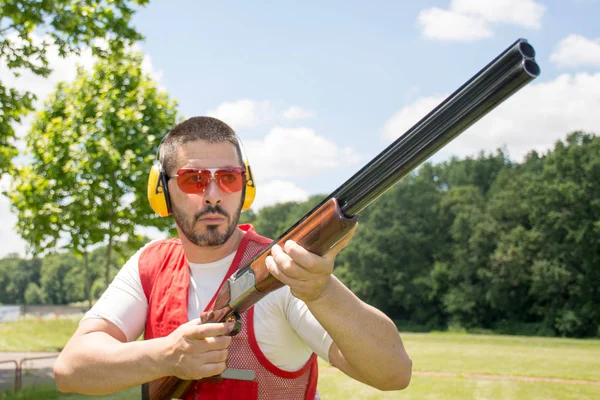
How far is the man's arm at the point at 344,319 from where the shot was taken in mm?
2197

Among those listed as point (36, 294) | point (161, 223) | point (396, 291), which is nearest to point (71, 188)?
point (161, 223)

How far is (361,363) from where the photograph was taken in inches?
96.7

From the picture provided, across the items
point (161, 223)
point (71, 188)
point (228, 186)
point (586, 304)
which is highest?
point (71, 188)

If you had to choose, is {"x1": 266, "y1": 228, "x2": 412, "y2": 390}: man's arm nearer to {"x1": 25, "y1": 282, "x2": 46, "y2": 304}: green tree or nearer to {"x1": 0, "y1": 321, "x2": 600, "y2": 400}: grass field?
{"x1": 0, "y1": 321, "x2": 600, "y2": 400}: grass field

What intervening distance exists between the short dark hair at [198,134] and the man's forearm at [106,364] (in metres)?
0.96

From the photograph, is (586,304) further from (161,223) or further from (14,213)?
(14,213)

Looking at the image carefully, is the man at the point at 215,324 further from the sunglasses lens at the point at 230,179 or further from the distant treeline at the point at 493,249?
the distant treeline at the point at 493,249

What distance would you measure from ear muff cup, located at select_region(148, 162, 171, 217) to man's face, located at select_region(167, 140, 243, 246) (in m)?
0.08

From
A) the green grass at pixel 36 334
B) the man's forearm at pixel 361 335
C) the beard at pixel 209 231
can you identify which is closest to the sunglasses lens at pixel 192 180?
the beard at pixel 209 231

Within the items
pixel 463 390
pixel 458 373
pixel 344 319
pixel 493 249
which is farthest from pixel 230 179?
pixel 493 249

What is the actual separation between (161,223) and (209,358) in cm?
1614

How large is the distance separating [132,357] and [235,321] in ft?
1.63

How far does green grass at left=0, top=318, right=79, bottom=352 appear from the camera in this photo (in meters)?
19.3

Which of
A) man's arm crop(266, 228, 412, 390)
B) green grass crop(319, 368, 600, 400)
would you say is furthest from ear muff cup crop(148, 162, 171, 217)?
green grass crop(319, 368, 600, 400)
